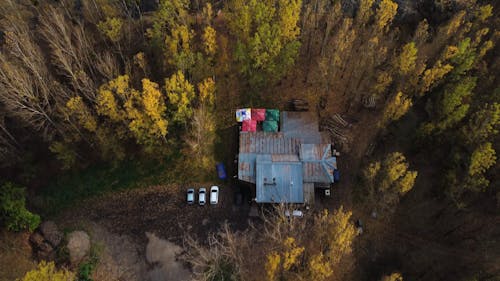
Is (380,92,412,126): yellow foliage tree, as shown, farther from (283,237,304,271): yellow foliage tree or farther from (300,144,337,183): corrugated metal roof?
(283,237,304,271): yellow foliage tree

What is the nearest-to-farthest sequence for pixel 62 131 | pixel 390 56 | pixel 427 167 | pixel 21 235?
pixel 21 235 < pixel 62 131 < pixel 427 167 < pixel 390 56

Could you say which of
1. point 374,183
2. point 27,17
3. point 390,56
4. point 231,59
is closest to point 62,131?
point 27,17

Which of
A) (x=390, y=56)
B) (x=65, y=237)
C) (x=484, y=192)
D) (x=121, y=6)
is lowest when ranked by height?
(x=65, y=237)

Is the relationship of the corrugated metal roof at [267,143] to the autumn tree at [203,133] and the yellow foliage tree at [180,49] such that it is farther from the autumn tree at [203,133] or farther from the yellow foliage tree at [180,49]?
the yellow foliage tree at [180,49]

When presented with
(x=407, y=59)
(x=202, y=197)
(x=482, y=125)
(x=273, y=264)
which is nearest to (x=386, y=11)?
(x=407, y=59)

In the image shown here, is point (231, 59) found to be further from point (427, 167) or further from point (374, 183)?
point (427, 167)

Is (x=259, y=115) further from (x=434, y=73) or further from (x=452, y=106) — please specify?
(x=452, y=106)

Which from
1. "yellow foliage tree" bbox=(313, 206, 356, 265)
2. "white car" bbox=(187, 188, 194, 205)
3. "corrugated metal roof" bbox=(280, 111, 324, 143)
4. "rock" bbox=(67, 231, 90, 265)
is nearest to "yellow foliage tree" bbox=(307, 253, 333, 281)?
"yellow foliage tree" bbox=(313, 206, 356, 265)
